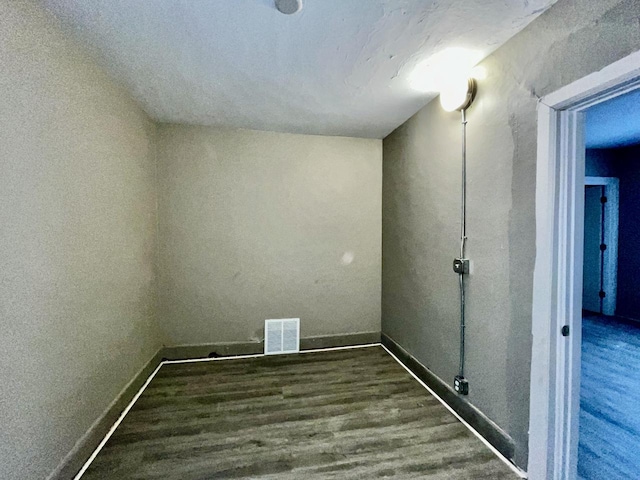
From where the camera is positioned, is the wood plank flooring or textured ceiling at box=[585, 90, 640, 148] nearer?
the wood plank flooring

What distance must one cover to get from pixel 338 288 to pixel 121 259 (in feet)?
6.86

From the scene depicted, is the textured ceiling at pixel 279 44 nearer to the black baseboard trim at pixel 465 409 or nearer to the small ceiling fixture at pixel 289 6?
the small ceiling fixture at pixel 289 6

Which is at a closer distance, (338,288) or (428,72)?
(428,72)

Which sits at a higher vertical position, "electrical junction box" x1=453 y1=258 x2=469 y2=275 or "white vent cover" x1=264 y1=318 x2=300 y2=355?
"electrical junction box" x1=453 y1=258 x2=469 y2=275

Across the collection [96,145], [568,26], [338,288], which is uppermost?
[568,26]

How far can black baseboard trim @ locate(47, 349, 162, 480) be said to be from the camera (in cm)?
144

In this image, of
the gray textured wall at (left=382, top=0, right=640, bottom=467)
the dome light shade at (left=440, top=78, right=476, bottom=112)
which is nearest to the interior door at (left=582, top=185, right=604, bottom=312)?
the gray textured wall at (left=382, top=0, right=640, bottom=467)

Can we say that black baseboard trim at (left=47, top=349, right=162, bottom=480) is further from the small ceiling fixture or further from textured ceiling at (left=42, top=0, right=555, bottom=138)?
the small ceiling fixture

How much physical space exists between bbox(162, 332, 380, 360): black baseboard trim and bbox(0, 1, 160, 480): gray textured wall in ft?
2.44

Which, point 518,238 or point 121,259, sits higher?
point 518,238

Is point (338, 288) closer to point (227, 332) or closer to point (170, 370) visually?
point (227, 332)

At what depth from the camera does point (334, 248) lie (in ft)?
10.8

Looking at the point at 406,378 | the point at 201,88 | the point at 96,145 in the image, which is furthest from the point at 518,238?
the point at 96,145

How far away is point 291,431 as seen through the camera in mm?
1865
